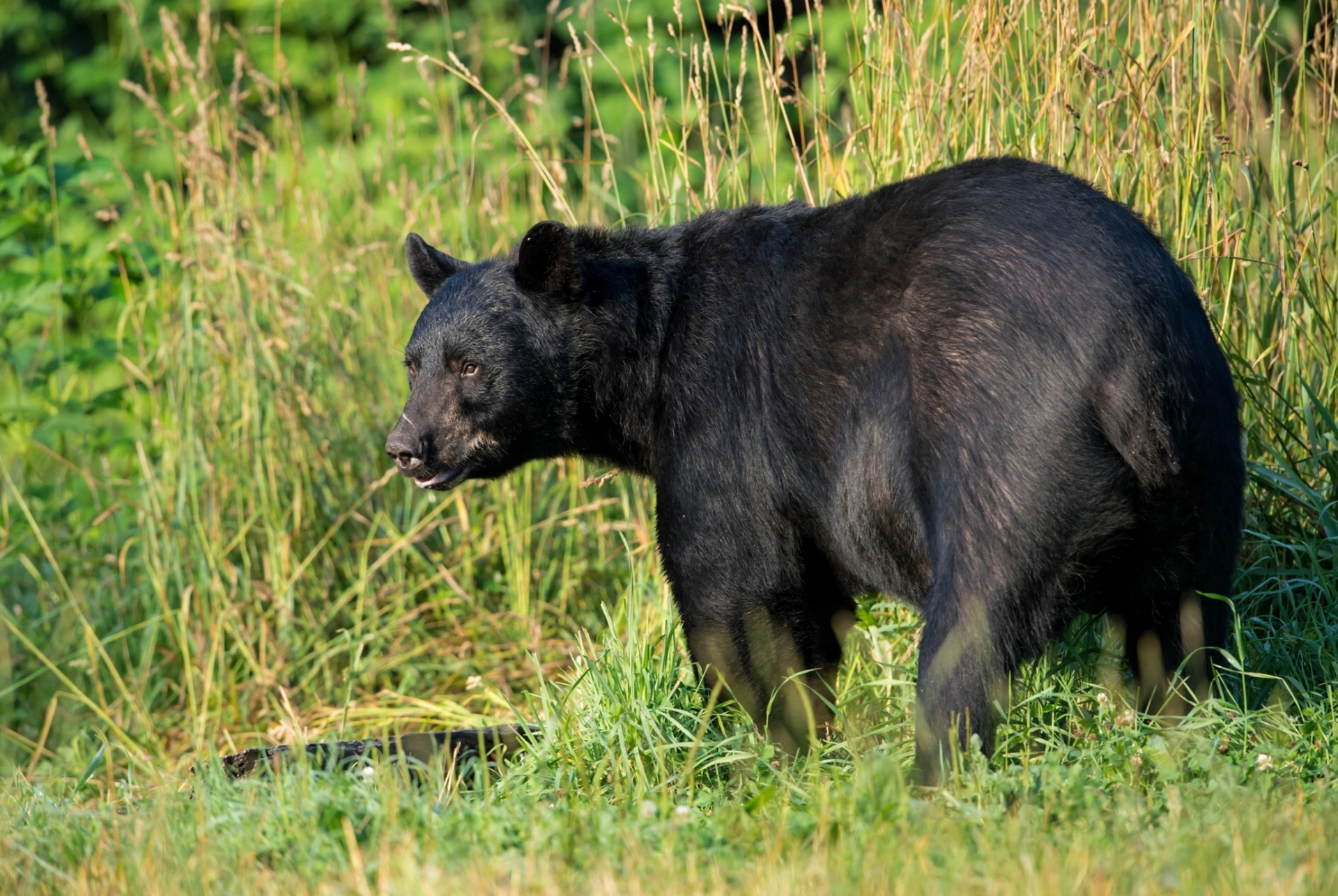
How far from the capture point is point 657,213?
5.42 m

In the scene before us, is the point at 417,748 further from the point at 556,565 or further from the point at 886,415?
the point at 886,415

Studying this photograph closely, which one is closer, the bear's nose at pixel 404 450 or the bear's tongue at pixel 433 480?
the bear's nose at pixel 404 450

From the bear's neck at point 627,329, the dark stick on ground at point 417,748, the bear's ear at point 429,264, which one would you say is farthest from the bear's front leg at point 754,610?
the bear's ear at point 429,264

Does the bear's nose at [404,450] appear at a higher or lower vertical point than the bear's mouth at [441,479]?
higher

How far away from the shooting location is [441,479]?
4648mm

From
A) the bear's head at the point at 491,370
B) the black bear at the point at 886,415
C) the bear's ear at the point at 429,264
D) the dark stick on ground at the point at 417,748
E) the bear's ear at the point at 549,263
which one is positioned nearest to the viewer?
the black bear at the point at 886,415

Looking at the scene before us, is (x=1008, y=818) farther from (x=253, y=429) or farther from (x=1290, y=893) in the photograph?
(x=253, y=429)

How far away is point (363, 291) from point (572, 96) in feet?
20.8

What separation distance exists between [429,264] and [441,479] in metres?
0.93

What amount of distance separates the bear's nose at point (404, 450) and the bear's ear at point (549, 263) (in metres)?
0.67

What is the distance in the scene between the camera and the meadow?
3.07 m

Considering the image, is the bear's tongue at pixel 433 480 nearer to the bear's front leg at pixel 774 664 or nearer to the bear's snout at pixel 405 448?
the bear's snout at pixel 405 448

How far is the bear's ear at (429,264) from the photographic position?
16.5 feet

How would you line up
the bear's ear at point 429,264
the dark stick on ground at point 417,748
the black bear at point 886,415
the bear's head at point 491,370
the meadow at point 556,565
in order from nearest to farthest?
the meadow at point 556,565
the black bear at point 886,415
the dark stick on ground at point 417,748
the bear's head at point 491,370
the bear's ear at point 429,264
